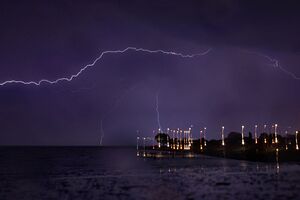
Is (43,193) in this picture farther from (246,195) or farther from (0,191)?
(246,195)

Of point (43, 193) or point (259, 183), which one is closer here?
point (43, 193)

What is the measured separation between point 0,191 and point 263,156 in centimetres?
6798

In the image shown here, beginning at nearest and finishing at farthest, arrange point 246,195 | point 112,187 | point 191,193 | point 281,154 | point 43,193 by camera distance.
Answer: point 246,195, point 191,193, point 43,193, point 112,187, point 281,154

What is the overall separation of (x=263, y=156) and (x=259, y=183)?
5770 cm

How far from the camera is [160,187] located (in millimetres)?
36781

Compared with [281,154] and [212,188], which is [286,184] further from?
[281,154]

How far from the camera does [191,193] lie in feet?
105

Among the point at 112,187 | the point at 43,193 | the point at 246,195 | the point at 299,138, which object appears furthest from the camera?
the point at 299,138

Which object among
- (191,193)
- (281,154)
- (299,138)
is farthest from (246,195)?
(299,138)

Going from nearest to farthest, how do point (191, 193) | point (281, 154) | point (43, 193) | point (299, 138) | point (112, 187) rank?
point (191, 193)
point (43, 193)
point (112, 187)
point (281, 154)
point (299, 138)

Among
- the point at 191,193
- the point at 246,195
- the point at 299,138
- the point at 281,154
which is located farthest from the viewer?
the point at 299,138

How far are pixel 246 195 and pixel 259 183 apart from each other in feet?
28.1

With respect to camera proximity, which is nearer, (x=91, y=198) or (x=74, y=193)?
(x=91, y=198)

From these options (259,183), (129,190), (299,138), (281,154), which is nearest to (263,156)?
(281,154)
